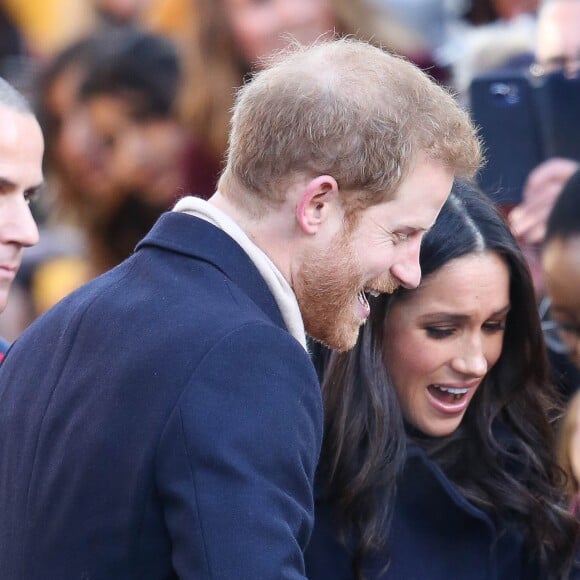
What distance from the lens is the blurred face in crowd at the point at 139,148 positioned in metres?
4.14

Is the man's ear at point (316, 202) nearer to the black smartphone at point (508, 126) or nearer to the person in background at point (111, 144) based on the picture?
the black smartphone at point (508, 126)

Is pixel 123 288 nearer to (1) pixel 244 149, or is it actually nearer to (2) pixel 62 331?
(2) pixel 62 331

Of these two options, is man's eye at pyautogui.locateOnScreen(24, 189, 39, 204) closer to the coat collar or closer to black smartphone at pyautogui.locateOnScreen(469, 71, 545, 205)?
the coat collar

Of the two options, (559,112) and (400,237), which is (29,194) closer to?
(400,237)

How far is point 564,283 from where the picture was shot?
2.98m

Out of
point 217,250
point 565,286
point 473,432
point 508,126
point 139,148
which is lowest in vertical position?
point 473,432

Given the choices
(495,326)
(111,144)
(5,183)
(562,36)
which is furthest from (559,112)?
(111,144)

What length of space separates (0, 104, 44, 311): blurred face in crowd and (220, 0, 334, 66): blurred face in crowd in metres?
1.45

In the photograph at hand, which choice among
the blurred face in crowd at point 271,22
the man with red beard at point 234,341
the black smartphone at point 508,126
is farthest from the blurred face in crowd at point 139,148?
the man with red beard at point 234,341

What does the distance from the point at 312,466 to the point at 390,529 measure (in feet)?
3.05

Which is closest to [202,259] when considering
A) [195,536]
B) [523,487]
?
[195,536]

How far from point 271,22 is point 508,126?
3.24 ft

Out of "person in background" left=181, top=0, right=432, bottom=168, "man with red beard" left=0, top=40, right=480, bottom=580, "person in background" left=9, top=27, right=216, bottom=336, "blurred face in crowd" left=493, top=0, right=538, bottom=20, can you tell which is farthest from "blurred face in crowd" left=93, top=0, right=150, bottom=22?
"man with red beard" left=0, top=40, right=480, bottom=580

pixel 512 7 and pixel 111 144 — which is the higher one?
pixel 512 7
